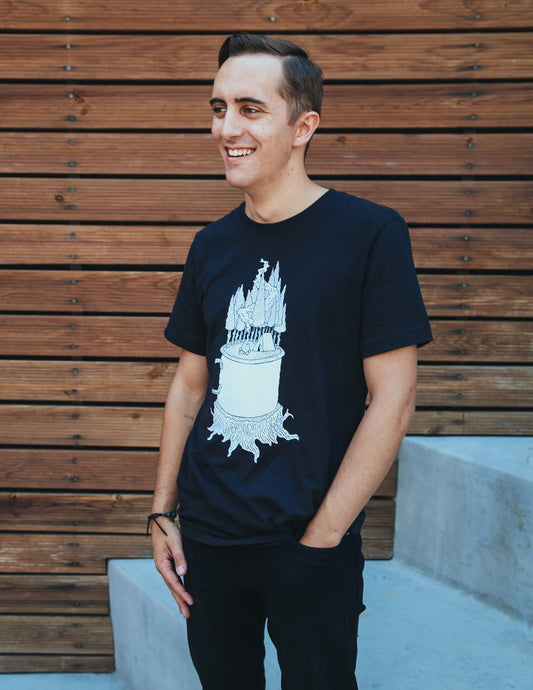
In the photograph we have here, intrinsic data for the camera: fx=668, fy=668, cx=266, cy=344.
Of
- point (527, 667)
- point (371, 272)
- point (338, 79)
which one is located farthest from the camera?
point (338, 79)

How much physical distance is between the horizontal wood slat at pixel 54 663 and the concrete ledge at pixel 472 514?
6.22 feet

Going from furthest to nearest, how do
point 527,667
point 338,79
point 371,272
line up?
point 338,79
point 527,667
point 371,272

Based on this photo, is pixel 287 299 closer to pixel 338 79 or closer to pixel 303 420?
pixel 303 420

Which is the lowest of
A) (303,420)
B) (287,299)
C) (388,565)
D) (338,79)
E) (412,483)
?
(388,565)

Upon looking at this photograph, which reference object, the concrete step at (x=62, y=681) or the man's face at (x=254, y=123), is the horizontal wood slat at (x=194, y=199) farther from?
the concrete step at (x=62, y=681)

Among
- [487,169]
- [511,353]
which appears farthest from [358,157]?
[511,353]

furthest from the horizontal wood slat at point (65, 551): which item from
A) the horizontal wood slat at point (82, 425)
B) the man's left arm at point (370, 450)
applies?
the man's left arm at point (370, 450)

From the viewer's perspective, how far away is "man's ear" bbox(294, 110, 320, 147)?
1.83 metres

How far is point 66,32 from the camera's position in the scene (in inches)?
139

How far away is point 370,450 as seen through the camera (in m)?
1.67

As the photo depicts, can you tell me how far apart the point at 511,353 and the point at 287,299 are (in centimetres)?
225

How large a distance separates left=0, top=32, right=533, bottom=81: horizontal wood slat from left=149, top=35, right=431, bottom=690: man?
183cm

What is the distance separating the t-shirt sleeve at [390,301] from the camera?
5.41 feet

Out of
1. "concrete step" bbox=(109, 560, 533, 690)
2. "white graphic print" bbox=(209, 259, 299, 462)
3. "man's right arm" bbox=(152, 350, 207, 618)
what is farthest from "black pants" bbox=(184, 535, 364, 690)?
"concrete step" bbox=(109, 560, 533, 690)
